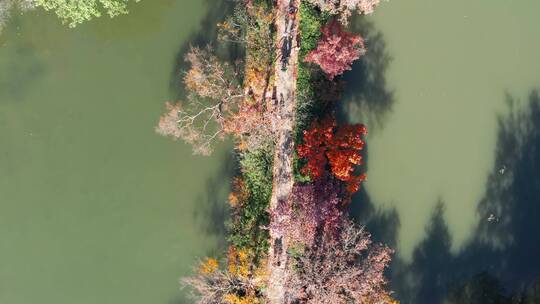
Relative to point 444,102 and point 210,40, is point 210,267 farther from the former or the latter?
point 444,102

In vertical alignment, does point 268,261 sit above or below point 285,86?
below

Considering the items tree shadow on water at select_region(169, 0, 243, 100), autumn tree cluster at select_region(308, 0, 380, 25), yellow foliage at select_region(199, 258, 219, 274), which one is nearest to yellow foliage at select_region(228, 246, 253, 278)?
yellow foliage at select_region(199, 258, 219, 274)

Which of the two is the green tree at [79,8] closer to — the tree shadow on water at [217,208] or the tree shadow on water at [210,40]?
the tree shadow on water at [210,40]

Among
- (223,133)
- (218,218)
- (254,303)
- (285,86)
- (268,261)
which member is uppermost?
(285,86)

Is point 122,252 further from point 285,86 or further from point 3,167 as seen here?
point 285,86

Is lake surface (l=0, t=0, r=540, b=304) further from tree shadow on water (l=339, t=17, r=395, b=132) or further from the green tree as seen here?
the green tree

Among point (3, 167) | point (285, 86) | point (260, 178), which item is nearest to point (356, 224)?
point (260, 178)

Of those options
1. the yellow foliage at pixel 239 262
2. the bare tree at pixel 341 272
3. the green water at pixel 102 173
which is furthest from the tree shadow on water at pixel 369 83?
the yellow foliage at pixel 239 262
